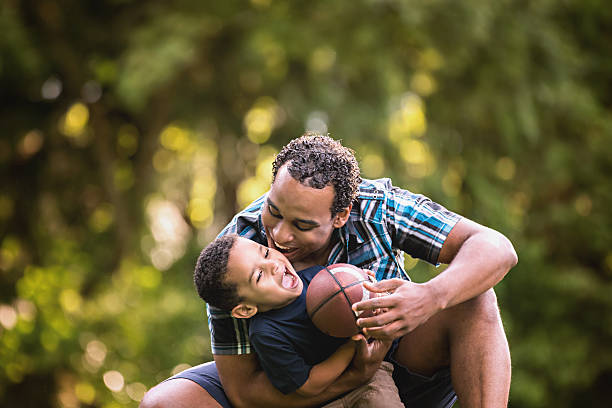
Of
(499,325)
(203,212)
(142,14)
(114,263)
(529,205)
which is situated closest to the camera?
(499,325)

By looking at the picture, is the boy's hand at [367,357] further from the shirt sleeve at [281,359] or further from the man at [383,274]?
the shirt sleeve at [281,359]

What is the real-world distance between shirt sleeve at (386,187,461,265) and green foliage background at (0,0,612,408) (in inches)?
136

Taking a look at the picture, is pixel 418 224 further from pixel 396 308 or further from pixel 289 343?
pixel 289 343

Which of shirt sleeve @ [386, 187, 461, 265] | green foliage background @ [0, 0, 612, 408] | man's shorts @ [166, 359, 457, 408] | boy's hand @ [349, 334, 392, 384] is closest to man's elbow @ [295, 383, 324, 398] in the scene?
boy's hand @ [349, 334, 392, 384]

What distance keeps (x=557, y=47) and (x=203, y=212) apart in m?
6.70

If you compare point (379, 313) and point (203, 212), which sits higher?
point (379, 313)

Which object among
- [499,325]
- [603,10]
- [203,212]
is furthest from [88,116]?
[499,325]

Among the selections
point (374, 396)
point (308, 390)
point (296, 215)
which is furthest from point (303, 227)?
point (374, 396)

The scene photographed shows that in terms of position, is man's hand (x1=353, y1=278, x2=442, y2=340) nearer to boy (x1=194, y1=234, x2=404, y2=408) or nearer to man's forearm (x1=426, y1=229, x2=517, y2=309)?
man's forearm (x1=426, y1=229, x2=517, y2=309)

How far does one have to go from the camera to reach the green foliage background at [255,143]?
6.85 metres

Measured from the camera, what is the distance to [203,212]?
12.3 meters

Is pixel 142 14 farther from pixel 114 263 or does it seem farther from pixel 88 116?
pixel 114 263

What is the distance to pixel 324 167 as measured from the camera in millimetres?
2537

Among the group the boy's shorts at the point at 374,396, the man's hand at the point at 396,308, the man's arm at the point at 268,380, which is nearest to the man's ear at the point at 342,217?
the man's hand at the point at 396,308
